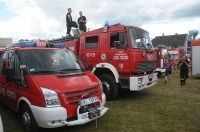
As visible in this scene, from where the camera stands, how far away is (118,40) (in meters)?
7.58

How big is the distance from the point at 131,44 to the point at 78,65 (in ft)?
7.68

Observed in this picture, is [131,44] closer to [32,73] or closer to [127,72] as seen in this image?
[127,72]

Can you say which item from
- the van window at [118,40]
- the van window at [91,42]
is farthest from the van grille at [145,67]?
the van window at [91,42]

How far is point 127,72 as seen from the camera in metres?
7.33

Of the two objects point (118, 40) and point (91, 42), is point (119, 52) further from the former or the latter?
point (91, 42)

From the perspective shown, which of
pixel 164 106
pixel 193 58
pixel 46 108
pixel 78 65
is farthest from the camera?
pixel 193 58

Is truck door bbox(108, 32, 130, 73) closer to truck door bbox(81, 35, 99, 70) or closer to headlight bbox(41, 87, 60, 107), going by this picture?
truck door bbox(81, 35, 99, 70)

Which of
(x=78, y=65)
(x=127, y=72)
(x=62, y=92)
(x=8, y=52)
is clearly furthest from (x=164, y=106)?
(x=8, y=52)

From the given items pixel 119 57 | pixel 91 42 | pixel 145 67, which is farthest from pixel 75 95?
pixel 91 42

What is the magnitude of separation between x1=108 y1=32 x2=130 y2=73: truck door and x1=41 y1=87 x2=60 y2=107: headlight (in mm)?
3554

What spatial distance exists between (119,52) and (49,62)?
305 centimetres

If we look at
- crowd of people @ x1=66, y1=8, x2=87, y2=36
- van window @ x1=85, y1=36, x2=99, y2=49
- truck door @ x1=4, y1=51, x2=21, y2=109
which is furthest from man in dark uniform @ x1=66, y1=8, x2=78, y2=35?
truck door @ x1=4, y1=51, x2=21, y2=109

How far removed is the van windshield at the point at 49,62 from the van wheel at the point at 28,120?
2.76 feet

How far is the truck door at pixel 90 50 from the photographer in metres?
8.27
